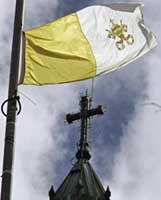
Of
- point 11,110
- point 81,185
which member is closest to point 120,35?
point 11,110

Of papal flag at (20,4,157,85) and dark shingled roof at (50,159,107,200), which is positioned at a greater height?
dark shingled roof at (50,159,107,200)

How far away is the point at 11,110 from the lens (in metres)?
14.9

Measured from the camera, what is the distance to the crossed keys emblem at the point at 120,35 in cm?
Answer: 1975

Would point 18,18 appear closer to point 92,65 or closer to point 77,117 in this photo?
point 92,65

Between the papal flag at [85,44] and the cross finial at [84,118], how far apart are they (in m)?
45.9

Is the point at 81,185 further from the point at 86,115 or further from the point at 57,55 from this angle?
the point at 57,55

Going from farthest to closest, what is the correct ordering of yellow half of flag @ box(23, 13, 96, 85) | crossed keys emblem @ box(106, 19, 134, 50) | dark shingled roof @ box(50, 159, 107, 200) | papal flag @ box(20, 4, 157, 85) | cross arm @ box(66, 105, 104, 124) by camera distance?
cross arm @ box(66, 105, 104, 124) < dark shingled roof @ box(50, 159, 107, 200) < crossed keys emblem @ box(106, 19, 134, 50) < papal flag @ box(20, 4, 157, 85) < yellow half of flag @ box(23, 13, 96, 85)

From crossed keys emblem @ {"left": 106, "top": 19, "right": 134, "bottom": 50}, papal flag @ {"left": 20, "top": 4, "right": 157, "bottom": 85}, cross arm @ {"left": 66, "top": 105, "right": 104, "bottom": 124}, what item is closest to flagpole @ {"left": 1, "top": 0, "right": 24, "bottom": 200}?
papal flag @ {"left": 20, "top": 4, "right": 157, "bottom": 85}

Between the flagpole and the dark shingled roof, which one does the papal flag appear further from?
the dark shingled roof

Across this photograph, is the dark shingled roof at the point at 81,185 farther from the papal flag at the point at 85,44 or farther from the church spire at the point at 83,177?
the papal flag at the point at 85,44

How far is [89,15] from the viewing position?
2039 centimetres

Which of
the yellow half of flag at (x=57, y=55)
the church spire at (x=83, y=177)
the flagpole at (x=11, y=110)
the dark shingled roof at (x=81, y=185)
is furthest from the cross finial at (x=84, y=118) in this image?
the flagpole at (x=11, y=110)

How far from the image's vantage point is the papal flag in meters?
17.7

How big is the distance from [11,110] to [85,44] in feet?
16.0
